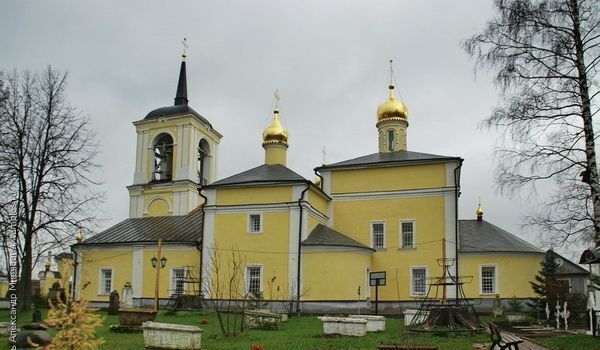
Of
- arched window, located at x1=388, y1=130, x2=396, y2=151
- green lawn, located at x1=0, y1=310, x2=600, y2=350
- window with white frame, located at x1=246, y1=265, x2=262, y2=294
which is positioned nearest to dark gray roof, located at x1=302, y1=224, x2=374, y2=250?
window with white frame, located at x1=246, y1=265, x2=262, y2=294

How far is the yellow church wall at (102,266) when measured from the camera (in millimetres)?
29781

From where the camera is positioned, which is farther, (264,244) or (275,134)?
(275,134)

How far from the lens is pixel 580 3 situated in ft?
45.4

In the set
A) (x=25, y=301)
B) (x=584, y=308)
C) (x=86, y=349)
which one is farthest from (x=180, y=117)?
(x=86, y=349)

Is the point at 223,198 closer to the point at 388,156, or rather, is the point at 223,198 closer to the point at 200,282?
the point at 200,282

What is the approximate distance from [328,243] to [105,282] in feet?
40.3

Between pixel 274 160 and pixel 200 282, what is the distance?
8.26 m

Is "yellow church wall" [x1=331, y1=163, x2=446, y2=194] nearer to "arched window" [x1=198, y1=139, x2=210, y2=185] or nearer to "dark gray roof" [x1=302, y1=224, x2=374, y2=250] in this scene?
"dark gray roof" [x1=302, y1=224, x2=374, y2=250]

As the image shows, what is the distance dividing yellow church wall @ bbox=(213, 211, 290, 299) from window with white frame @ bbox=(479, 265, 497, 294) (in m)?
9.18

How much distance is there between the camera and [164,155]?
41.1 meters

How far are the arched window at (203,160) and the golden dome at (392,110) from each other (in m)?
14.2

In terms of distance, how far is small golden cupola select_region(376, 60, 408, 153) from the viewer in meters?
32.7

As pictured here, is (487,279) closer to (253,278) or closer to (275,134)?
(253,278)

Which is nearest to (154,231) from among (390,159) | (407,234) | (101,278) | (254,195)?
(101,278)
